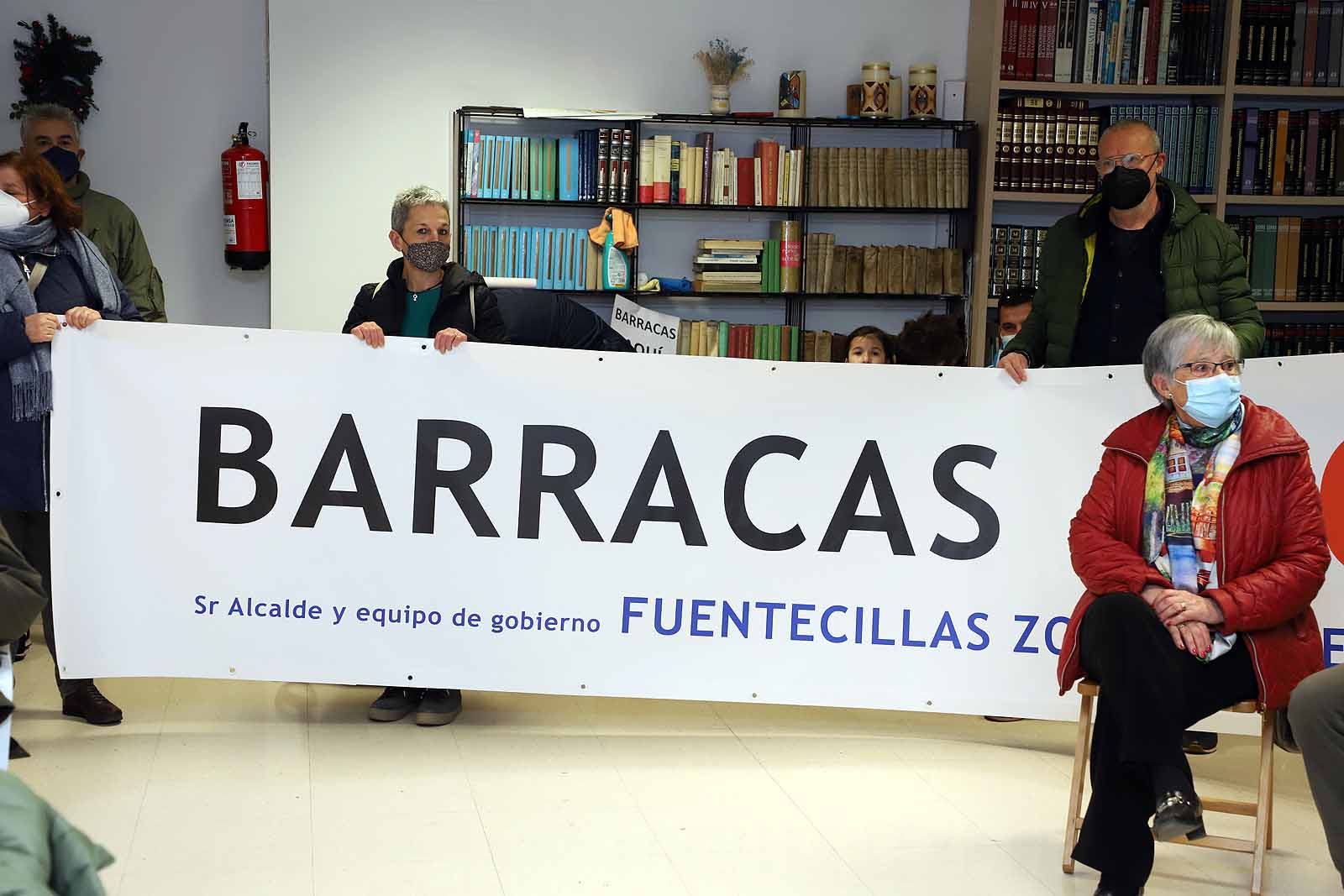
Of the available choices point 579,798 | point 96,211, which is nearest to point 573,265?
point 96,211

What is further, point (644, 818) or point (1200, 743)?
point (1200, 743)

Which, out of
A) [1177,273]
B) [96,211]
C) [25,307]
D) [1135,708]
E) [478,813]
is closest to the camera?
[1135,708]

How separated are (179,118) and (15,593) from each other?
4.78m

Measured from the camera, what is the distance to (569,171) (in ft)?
20.7

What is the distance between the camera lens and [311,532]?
3393 mm

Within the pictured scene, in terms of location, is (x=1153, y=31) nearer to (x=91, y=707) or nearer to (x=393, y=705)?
(x=393, y=705)

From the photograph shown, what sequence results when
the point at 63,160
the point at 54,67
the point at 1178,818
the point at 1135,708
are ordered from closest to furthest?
the point at 1178,818 < the point at 1135,708 < the point at 63,160 < the point at 54,67

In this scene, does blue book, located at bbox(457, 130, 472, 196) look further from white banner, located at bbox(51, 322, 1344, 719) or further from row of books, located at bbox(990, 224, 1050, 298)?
white banner, located at bbox(51, 322, 1344, 719)

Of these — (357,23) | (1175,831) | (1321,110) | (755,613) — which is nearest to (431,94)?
(357,23)

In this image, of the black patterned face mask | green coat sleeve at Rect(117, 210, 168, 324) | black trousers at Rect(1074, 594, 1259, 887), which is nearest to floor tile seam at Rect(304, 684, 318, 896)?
the black patterned face mask

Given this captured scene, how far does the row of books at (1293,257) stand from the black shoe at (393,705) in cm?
456

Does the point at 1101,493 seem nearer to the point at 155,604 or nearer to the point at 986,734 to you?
the point at 986,734

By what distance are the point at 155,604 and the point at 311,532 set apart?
437mm

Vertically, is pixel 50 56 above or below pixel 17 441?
above
